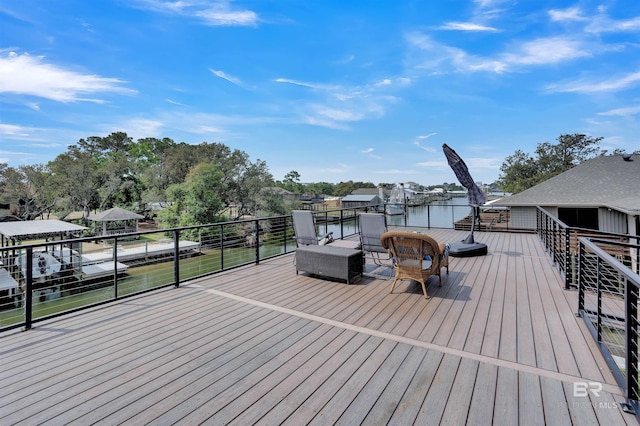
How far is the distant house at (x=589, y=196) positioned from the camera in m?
12.1

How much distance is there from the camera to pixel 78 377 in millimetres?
2004

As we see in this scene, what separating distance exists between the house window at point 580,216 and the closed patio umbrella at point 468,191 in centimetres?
1048

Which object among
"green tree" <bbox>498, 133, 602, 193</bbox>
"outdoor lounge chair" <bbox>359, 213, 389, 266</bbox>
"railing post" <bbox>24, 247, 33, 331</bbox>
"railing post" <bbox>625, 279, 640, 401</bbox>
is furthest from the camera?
"green tree" <bbox>498, 133, 602, 193</bbox>

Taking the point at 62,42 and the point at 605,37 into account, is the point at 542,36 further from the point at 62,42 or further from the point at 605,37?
the point at 62,42

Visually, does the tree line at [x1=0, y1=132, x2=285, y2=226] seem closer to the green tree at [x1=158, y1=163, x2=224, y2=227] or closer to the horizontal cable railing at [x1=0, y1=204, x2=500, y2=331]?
the green tree at [x1=158, y1=163, x2=224, y2=227]

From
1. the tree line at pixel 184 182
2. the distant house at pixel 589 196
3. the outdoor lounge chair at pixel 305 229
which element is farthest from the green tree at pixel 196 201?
the distant house at pixel 589 196

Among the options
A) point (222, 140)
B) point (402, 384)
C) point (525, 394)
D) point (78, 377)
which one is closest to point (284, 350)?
point (402, 384)

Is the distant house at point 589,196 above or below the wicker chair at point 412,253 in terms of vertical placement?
above

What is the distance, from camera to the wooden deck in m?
1.64

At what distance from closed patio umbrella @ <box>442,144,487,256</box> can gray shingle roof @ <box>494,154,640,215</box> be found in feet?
29.6

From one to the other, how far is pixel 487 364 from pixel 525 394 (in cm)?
34

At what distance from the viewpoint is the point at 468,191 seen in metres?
6.19

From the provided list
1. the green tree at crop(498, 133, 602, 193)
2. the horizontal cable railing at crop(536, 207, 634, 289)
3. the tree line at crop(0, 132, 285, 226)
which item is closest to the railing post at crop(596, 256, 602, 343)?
the horizontal cable railing at crop(536, 207, 634, 289)

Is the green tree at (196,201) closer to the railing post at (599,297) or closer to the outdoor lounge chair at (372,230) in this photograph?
the outdoor lounge chair at (372,230)
